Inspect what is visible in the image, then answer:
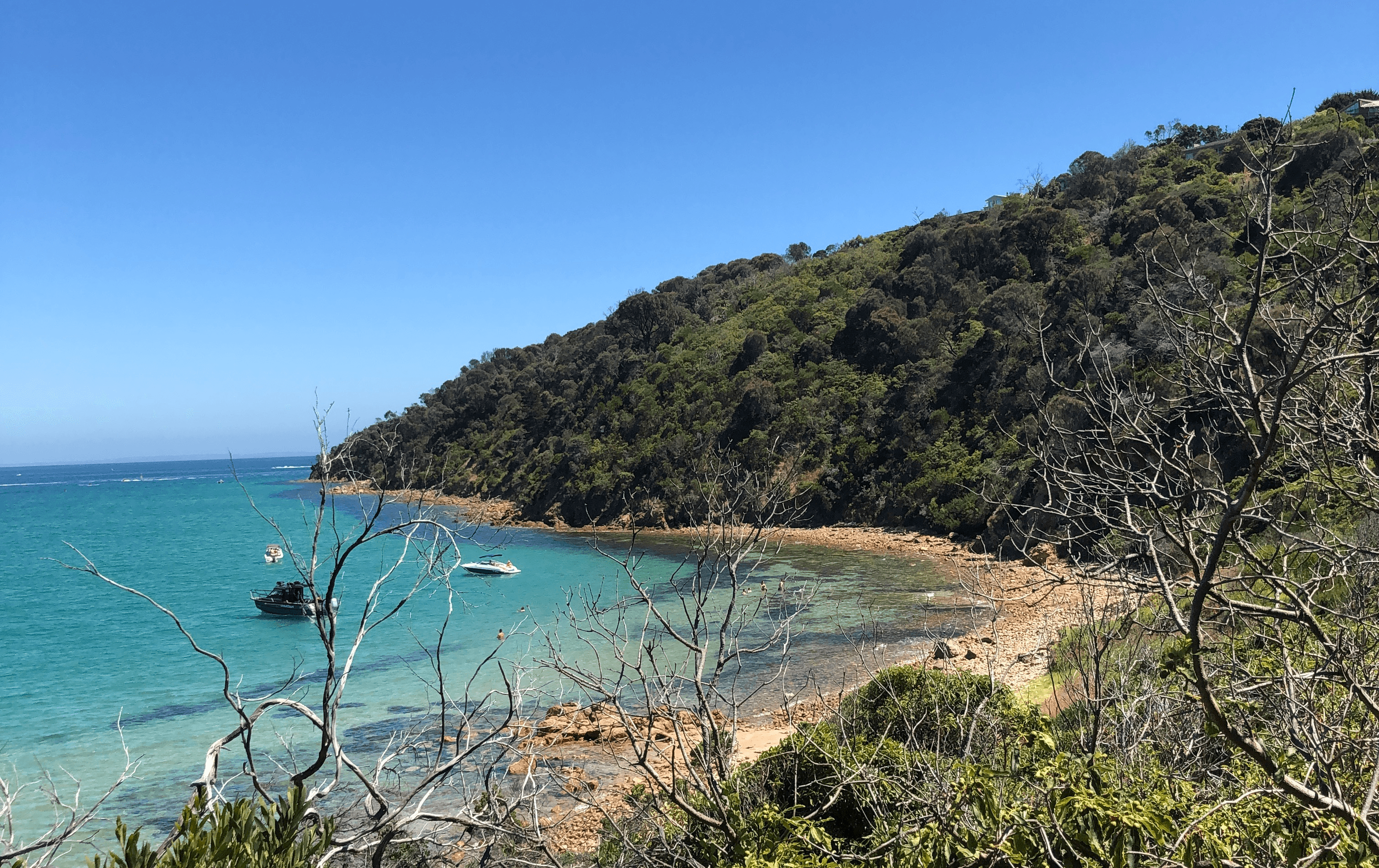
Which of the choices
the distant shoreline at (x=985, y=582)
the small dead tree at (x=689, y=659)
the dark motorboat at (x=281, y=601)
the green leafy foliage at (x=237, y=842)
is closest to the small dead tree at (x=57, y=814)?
the green leafy foliage at (x=237, y=842)

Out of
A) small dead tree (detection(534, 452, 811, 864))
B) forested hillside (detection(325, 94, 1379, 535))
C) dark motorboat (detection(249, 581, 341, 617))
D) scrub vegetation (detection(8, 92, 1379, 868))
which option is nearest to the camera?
scrub vegetation (detection(8, 92, 1379, 868))

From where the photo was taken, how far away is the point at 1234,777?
4.45 m

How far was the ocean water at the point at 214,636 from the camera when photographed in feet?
49.1

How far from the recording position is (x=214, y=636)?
24766 millimetres

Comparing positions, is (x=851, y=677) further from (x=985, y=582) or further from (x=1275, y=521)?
(x=1275, y=521)

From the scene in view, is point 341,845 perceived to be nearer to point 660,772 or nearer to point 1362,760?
point 1362,760

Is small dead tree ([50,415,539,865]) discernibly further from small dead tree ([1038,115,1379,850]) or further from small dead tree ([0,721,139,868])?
small dead tree ([1038,115,1379,850])

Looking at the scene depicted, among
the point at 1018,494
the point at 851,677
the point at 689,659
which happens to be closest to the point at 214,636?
the point at 851,677

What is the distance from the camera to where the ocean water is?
49.1 feet

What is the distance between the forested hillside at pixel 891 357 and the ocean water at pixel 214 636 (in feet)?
16.4

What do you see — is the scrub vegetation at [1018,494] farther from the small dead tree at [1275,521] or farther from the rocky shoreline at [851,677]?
the rocky shoreline at [851,677]

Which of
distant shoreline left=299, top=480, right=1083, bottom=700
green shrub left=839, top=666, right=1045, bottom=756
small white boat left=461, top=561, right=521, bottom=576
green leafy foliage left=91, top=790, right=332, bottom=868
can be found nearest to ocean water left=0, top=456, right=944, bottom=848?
small white boat left=461, top=561, right=521, bottom=576

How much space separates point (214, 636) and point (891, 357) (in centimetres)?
3479

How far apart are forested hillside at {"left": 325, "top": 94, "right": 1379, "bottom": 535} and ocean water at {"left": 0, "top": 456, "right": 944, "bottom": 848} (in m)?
5.01
